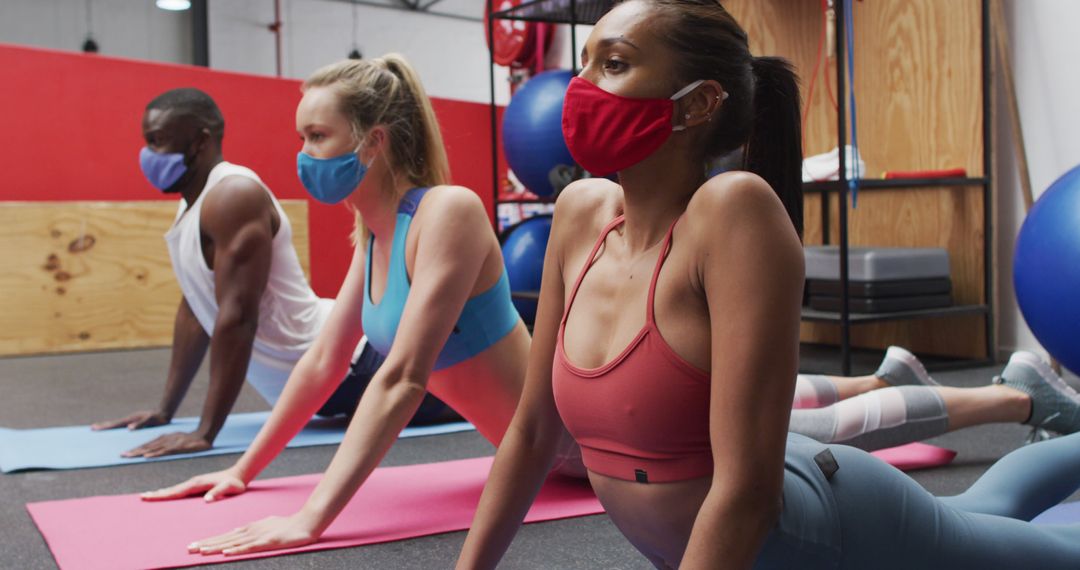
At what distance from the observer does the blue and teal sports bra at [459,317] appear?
1.72 metres

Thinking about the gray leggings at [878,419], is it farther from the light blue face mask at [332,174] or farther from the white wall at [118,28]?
the white wall at [118,28]

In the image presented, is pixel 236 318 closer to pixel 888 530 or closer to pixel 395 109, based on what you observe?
pixel 395 109

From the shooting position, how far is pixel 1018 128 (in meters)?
3.28

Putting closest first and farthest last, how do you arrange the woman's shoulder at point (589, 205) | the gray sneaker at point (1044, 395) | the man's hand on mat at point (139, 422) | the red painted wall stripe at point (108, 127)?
1. the woman's shoulder at point (589, 205)
2. the gray sneaker at point (1044, 395)
3. the man's hand on mat at point (139, 422)
4. the red painted wall stripe at point (108, 127)

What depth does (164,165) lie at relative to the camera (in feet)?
8.70

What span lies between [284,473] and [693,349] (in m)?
1.61

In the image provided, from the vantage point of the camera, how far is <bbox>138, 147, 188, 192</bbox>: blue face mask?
2652mm

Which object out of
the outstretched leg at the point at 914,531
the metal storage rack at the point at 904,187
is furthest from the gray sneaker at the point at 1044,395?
the metal storage rack at the point at 904,187

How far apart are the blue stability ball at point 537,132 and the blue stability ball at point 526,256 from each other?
0.63 ft

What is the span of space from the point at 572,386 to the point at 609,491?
11 centimetres

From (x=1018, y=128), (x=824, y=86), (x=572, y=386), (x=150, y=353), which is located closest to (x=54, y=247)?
(x=150, y=353)

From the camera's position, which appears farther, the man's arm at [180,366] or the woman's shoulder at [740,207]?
the man's arm at [180,366]

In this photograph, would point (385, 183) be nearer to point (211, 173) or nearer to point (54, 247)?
point (211, 173)

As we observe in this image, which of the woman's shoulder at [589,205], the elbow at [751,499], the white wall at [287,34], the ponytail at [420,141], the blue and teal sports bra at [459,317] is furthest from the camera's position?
the white wall at [287,34]
